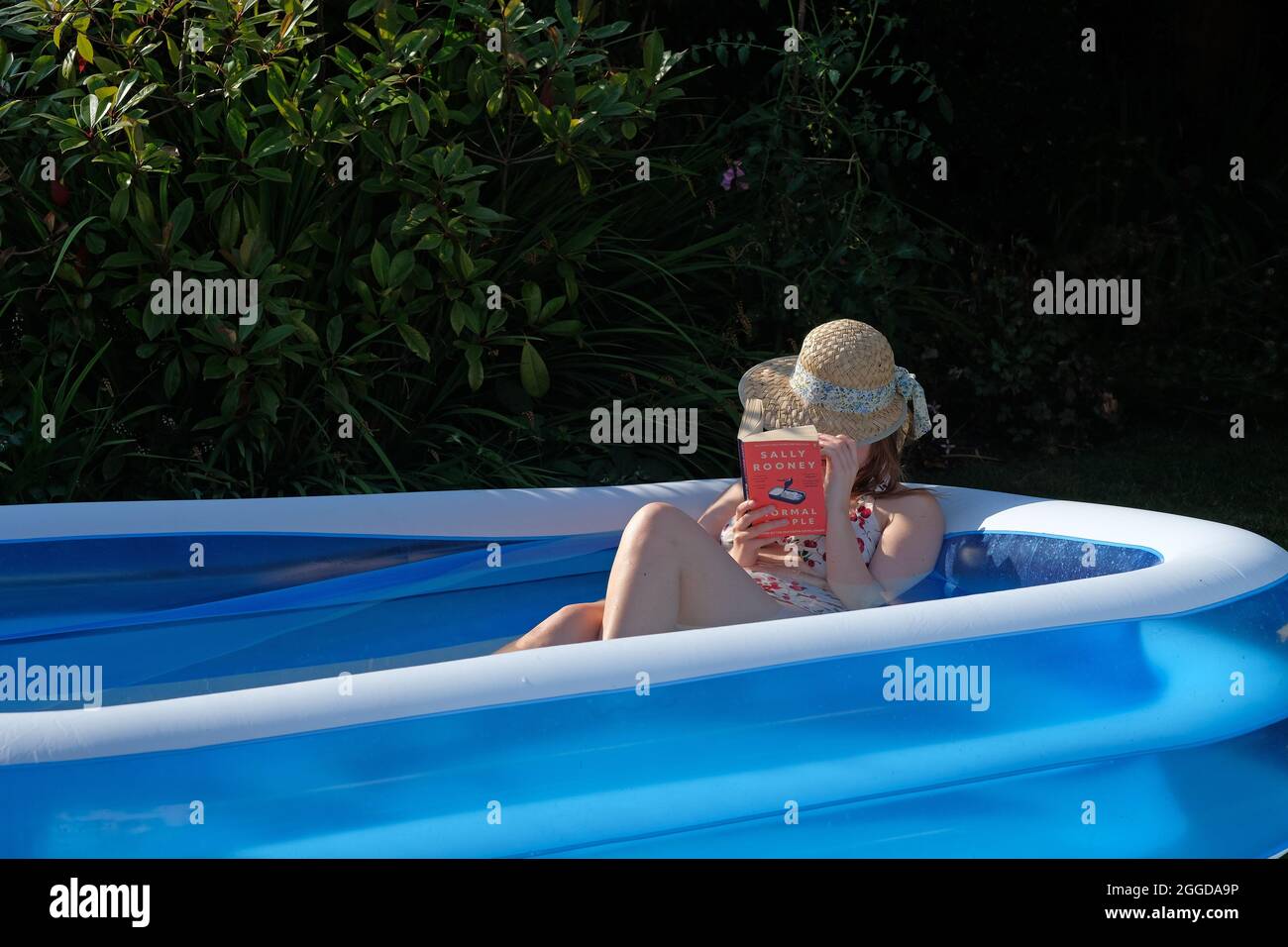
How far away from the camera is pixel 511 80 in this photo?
467cm

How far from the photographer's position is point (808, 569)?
10.3 feet

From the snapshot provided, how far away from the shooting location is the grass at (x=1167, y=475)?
5.15 meters

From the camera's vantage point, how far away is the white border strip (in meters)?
1.92

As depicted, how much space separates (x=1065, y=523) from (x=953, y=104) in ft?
12.4

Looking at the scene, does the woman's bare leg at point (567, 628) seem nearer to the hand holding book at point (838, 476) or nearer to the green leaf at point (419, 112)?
the hand holding book at point (838, 476)

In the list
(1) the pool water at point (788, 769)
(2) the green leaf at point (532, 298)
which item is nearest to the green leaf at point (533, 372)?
(2) the green leaf at point (532, 298)

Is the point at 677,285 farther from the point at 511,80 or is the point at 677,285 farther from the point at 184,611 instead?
the point at 184,611

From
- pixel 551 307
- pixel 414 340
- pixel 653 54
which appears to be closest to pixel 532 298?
pixel 551 307

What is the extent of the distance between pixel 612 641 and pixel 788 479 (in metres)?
0.84

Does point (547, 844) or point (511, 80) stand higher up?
point (511, 80)

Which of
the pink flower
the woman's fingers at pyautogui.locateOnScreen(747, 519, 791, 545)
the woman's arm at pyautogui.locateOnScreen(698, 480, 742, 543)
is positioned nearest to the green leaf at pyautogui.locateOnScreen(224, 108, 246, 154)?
the pink flower

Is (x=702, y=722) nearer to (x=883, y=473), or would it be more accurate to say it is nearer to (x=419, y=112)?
(x=883, y=473)
